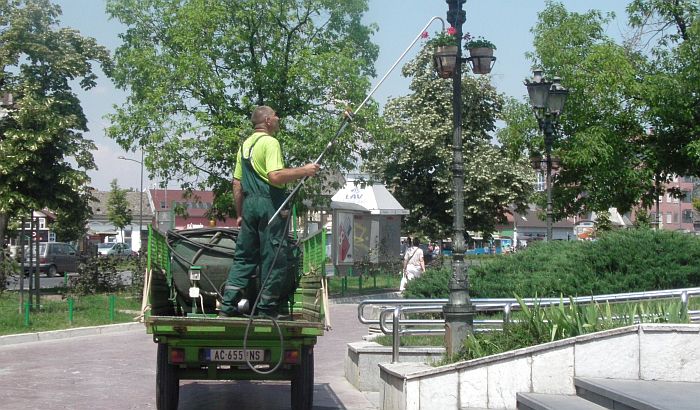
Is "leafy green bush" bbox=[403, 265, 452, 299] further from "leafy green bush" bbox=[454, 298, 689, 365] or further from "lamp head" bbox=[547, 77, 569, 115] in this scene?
"leafy green bush" bbox=[454, 298, 689, 365]

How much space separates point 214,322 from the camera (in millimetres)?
8141

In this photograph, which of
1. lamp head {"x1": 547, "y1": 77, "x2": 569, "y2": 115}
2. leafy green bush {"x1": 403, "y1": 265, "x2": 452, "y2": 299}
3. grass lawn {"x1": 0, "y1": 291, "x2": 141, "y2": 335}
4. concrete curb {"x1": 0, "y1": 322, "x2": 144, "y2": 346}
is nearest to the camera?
leafy green bush {"x1": 403, "y1": 265, "x2": 452, "y2": 299}

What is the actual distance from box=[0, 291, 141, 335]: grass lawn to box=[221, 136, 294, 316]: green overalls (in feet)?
37.4

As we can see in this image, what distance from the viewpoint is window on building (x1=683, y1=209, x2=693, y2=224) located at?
9319 centimetres

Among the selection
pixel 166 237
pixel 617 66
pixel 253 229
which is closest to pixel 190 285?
pixel 166 237

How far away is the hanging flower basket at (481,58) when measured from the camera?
11836mm

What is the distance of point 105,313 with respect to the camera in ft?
73.5

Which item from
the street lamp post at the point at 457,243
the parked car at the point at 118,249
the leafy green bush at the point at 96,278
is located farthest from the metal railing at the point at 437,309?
the parked car at the point at 118,249

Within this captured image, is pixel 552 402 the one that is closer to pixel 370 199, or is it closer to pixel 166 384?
pixel 166 384

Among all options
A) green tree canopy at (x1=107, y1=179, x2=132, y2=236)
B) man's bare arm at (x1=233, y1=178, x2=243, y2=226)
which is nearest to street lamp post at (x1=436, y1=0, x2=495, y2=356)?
man's bare arm at (x1=233, y1=178, x2=243, y2=226)

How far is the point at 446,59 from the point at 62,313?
45.7 feet

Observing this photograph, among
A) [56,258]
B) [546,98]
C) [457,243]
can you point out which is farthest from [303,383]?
[56,258]

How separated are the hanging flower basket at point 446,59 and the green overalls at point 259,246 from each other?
3.66 m

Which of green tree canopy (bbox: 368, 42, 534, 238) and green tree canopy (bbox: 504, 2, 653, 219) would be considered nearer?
green tree canopy (bbox: 504, 2, 653, 219)
